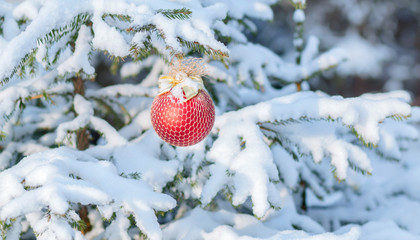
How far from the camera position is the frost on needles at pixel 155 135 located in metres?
1.54

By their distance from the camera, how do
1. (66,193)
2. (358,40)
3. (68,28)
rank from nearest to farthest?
(66,193), (68,28), (358,40)

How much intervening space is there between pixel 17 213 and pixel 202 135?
2.35ft

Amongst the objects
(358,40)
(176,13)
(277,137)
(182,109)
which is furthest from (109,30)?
(358,40)

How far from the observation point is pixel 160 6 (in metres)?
1.73

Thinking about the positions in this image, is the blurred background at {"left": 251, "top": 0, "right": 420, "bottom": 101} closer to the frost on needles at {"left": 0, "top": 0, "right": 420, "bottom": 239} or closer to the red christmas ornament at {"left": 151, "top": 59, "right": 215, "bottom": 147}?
the frost on needles at {"left": 0, "top": 0, "right": 420, "bottom": 239}

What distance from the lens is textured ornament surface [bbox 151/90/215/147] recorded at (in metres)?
1.63

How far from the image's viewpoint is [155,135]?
2217 mm

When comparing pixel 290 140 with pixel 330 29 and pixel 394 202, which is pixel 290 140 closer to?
pixel 394 202

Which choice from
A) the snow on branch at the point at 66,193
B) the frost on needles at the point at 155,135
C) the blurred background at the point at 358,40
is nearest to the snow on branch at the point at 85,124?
the frost on needles at the point at 155,135

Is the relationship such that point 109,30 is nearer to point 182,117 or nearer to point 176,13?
point 176,13

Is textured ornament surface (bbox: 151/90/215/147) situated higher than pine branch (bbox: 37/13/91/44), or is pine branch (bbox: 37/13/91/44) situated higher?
pine branch (bbox: 37/13/91/44)

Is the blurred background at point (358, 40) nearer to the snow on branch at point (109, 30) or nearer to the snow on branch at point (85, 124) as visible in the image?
the snow on branch at point (85, 124)

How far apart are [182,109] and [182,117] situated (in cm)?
3

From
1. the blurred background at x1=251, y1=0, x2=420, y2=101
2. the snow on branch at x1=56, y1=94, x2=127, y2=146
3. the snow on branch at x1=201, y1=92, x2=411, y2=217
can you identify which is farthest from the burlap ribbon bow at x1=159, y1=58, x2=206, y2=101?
the blurred background at x1=251, y1=0, x2=420, y2=101
